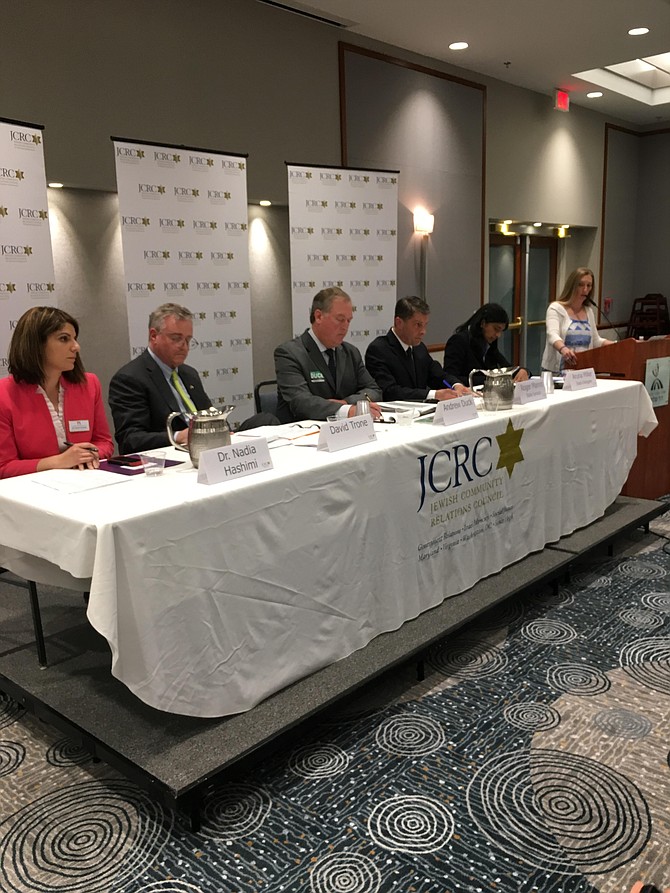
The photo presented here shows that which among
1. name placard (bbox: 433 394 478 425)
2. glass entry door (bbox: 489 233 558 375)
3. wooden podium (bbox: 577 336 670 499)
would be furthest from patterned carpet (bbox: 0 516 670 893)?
glass entry door (bbox: 489 233 558 375)

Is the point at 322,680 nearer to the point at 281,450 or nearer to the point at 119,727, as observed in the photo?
the point at 119,727

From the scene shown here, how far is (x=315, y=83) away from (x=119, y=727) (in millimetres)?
5126

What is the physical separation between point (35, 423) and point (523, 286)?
7006 mm

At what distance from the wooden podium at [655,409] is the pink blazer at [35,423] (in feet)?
9.86

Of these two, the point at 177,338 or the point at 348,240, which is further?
the point at 348,240

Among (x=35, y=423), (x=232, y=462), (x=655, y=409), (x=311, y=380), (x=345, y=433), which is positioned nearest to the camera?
(x=232, y=462)

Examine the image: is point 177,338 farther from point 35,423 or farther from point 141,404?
point 35,423

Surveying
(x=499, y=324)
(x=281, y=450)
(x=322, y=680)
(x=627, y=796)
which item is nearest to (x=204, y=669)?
(x=322, y=680)

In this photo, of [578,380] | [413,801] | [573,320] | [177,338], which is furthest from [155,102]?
[413,801]

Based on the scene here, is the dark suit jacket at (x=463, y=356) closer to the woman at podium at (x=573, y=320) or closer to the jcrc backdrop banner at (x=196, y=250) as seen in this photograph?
the woman at podium at (x=573, y=320)

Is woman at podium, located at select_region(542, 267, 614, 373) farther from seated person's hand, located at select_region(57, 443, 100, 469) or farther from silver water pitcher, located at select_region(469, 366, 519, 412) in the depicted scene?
seated person's hand, located at select_region(57, 443, 100, 469)

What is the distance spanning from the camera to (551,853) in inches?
69.2

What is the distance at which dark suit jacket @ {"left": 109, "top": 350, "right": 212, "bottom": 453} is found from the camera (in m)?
3.12

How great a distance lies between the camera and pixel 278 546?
2160mm
